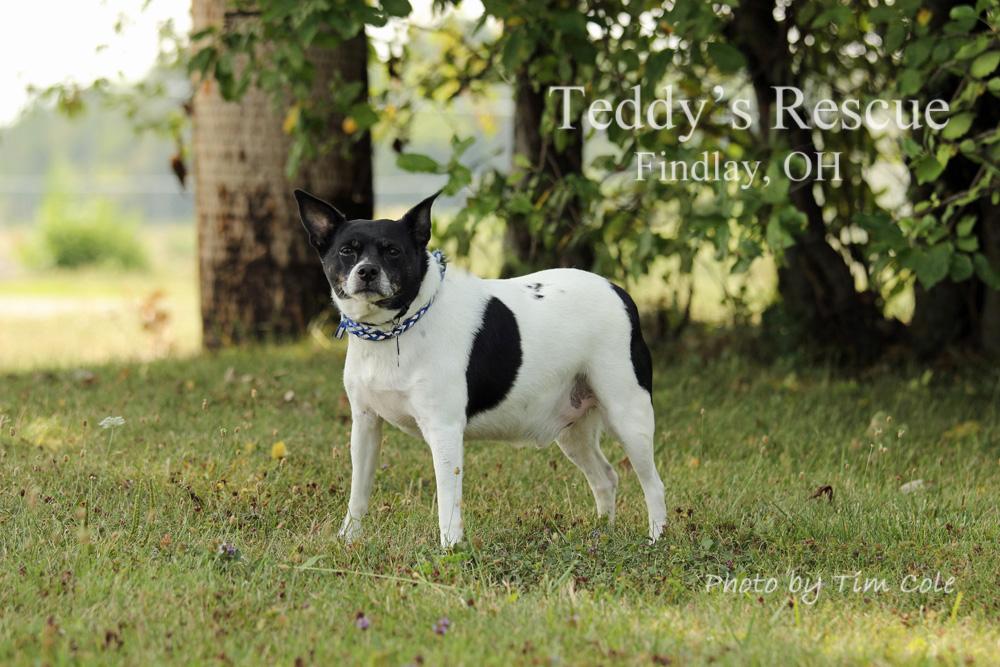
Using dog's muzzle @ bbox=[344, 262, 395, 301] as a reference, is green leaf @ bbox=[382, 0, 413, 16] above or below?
above

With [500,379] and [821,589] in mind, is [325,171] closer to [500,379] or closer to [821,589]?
[500,379]

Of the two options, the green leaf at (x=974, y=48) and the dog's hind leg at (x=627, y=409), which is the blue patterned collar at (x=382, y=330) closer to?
the dog's hind leg at (x=627, y=409)

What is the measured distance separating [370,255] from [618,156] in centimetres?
335

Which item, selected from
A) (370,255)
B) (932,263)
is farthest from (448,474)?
(932,263)

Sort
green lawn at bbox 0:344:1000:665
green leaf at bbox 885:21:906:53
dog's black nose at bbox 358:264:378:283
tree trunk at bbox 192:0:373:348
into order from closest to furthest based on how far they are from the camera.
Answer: green lawn at bbox 0:344:1000:665 → dog's black nose at bbox 358:264:378:283 → green leaf at bbox 885:21:906:53 → tree trunk at bbox 192:0:373:348

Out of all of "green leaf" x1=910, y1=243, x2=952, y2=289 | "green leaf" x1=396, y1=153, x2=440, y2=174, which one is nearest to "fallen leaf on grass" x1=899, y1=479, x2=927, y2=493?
"green leaf" x1=910, y1=243, x2=952, y2=289

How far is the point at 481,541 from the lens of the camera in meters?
4.24

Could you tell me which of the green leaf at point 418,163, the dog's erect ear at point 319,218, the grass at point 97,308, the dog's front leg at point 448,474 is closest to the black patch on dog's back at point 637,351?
the dog's front leg at point 448,474

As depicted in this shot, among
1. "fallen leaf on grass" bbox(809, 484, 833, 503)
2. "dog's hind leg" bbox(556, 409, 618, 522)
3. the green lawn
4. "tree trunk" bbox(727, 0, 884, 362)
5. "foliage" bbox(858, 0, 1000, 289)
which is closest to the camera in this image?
the green lawn

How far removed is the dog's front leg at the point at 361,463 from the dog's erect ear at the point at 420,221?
2.18 ft

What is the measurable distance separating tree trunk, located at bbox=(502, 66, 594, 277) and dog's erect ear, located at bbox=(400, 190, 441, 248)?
3459mm

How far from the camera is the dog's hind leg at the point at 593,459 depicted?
4789 millimetres

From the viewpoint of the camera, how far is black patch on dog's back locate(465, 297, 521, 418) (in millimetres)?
4254

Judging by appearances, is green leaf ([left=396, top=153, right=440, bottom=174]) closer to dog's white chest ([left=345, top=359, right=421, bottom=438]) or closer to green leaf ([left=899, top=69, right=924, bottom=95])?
dog's white chest ([left=345, top=359, right=421, bottom=438])
